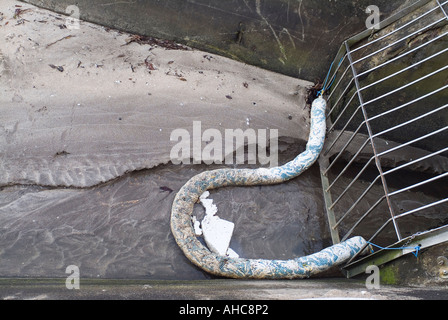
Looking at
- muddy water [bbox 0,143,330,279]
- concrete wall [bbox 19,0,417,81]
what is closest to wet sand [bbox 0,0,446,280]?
muddy water [bbox 0,143,330,279]

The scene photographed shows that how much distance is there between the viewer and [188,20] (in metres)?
3.92

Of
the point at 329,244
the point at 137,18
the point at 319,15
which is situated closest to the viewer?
the point at 329,244

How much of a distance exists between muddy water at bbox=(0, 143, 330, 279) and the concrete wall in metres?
1.36

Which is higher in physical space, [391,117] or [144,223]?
[391,117]

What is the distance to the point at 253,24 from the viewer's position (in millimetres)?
3855

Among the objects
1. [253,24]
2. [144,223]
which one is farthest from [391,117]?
[144,223]

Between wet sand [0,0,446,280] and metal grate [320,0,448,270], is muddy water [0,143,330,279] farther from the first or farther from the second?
metal grate [320,0,448,270]

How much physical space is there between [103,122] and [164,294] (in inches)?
72.3

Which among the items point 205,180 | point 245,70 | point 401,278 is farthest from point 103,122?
point 401,278

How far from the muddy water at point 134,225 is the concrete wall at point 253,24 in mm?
1359

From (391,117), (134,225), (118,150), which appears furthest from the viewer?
(391,117)

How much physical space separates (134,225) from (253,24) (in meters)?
2.25

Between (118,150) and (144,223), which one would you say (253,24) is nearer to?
(118,150)

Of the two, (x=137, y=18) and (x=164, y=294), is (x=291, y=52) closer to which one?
(x=137, y=18)
